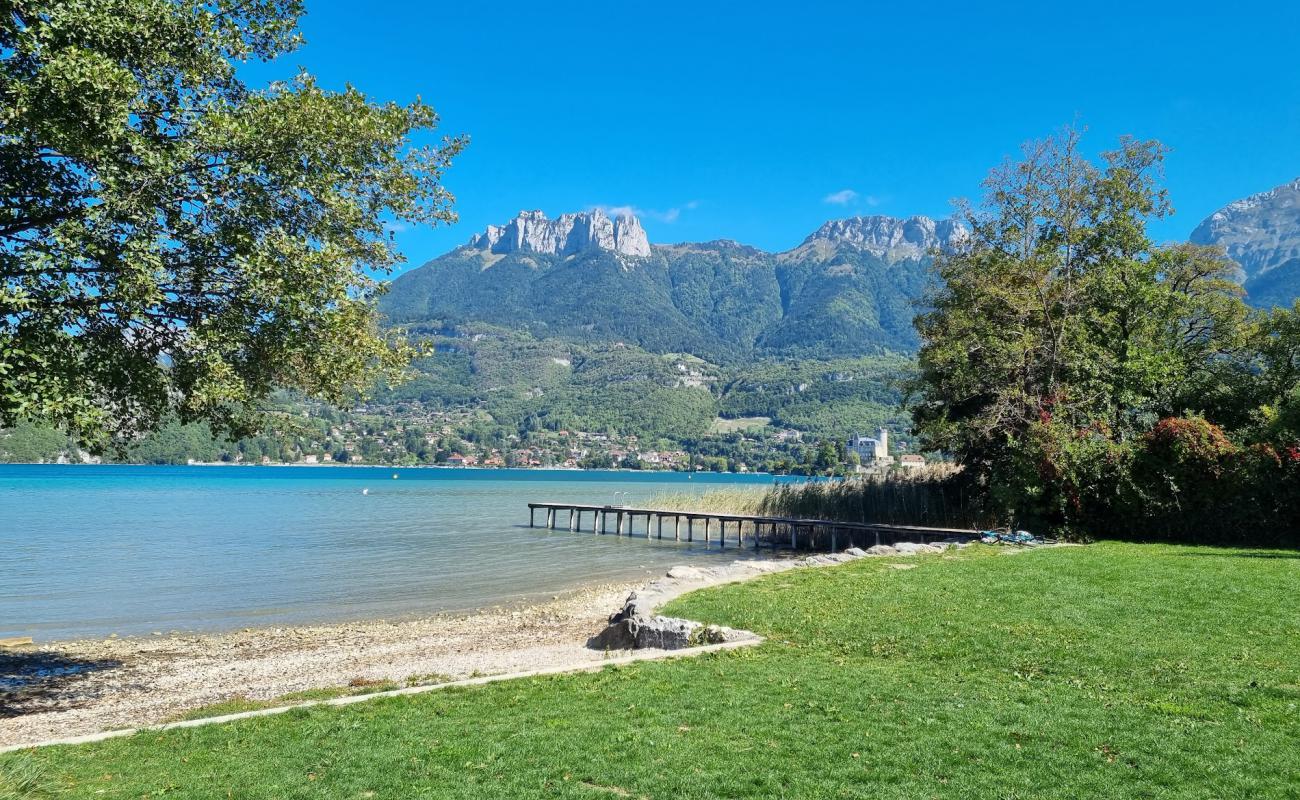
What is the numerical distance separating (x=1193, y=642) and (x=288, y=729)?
32.8ft

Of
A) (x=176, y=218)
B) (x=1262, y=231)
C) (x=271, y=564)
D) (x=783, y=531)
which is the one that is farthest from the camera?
(x=1262, y=231)

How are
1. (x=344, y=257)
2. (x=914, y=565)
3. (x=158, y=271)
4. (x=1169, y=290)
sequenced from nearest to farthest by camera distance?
(x=158, y=271) < (x=344, y=257) < (x=914, y=565) < (x=1169, y=290)

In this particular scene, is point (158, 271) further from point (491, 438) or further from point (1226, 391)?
point (491, 438)

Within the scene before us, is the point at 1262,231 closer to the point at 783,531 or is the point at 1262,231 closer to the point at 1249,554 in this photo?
the point at 783,531

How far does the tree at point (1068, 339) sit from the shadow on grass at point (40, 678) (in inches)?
903

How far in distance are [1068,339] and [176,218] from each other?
25.6m

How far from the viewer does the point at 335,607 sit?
20.8m

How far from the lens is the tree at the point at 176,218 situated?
323 inches

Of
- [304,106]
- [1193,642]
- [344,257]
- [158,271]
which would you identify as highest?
[304,106]

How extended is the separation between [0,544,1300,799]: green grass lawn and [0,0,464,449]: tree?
4255 millimetres

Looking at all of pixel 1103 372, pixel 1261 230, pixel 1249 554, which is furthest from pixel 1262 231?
pixel 1249 554

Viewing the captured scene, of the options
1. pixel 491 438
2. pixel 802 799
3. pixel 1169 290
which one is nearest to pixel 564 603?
pixel 802 799

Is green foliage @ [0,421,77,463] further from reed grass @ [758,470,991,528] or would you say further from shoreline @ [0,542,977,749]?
shoreline @ [0,542,977,749]

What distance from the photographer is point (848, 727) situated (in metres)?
6.90
